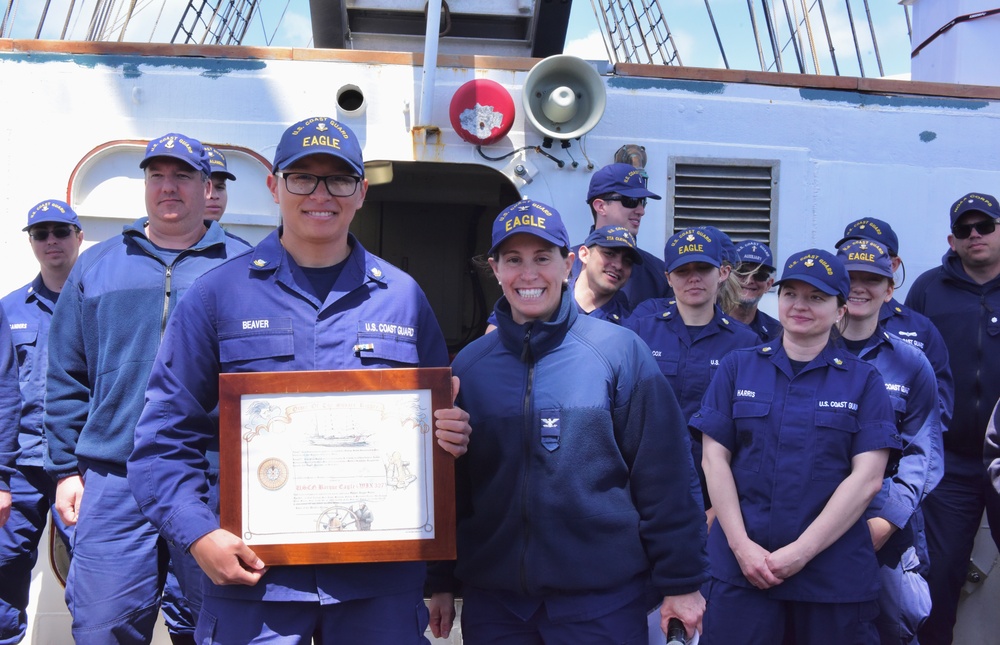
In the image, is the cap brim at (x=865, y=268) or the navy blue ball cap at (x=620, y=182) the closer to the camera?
the cap brim at (x=865, y=268)

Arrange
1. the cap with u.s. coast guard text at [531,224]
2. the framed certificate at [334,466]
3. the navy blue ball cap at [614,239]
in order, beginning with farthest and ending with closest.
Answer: the navy blue ball cap at [614,239]
the cap with u.s. coast guard text at [531,224]
the framed certificate at [334,466]

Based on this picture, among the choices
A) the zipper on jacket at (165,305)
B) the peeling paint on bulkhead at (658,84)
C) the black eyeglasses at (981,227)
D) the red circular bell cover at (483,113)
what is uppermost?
the peeling paint on bulkhead at (658,84)

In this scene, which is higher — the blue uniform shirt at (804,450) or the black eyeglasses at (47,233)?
the black eyeglasses at (47,233)

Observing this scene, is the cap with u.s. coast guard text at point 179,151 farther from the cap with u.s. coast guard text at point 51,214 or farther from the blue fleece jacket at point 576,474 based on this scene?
the blue fleece jacket at point 576,474

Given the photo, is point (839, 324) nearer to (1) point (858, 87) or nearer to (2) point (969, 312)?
(2) point (969, 312)

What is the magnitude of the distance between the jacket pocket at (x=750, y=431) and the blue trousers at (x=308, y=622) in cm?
142

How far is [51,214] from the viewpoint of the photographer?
4320 mm

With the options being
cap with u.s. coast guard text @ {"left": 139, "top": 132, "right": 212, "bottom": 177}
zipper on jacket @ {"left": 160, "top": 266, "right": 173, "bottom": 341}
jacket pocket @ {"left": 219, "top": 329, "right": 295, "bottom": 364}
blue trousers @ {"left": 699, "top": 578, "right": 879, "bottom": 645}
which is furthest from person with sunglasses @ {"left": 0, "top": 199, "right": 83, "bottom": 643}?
blue trousers @ {"left": 699, "top": 578, "right": 879, "bottom": 645}

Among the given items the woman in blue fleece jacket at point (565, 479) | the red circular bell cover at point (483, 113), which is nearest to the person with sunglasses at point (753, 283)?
the red circular bell cover at point (483, 113)

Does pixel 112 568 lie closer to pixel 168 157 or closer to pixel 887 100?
pixel 168 157

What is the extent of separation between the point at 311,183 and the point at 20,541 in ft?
8.38

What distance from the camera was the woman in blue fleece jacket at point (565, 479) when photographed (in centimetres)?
256

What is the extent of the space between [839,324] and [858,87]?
1772mm

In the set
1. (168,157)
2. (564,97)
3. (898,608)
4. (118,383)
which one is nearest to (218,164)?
(168,157)
